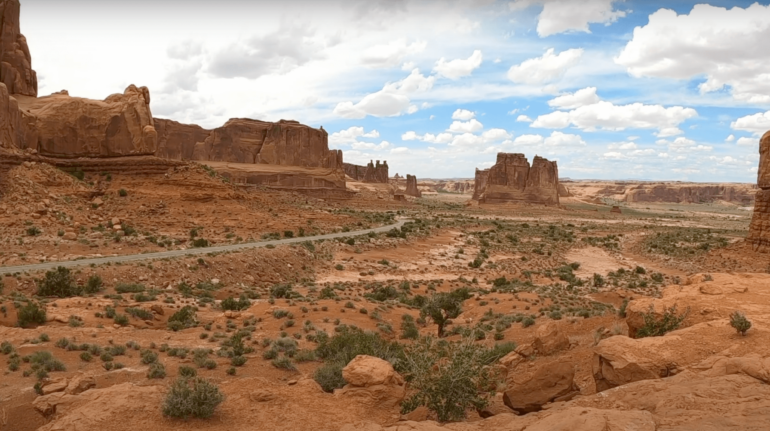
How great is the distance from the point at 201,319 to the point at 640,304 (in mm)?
14257

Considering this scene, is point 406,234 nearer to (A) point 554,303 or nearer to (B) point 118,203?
(B) point 118,203

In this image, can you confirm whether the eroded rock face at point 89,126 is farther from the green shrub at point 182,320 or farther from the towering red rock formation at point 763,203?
the towering red rock formation at point 763,203

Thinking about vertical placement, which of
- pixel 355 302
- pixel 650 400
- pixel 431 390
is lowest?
pixel 355 302

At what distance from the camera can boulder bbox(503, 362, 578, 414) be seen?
8.72 metres

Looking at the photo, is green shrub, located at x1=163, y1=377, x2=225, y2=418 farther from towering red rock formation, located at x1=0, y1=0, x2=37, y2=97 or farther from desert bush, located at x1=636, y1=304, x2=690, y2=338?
towering red rock formation, located at x1=0, y1=0, x2=37, y2=97

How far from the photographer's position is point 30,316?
608 inches

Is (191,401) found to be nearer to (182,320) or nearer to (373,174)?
(182,320)

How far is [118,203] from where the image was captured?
38.2 meters

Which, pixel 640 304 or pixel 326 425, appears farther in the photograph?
pixel 640 304

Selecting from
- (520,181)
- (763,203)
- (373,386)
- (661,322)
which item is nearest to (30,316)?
(373,386)

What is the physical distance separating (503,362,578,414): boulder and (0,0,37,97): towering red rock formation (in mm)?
48399

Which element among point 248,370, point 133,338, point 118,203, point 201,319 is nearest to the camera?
point 248,370

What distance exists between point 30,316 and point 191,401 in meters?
10.1

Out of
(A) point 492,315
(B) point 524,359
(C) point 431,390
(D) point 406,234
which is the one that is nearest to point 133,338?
(C) point 431,390
